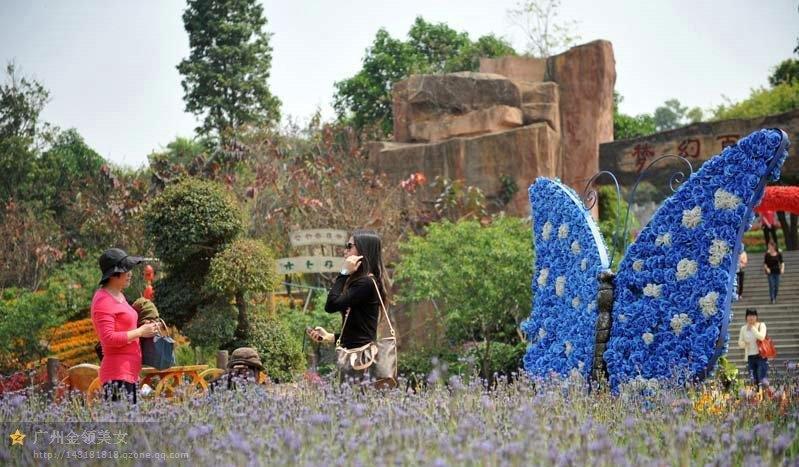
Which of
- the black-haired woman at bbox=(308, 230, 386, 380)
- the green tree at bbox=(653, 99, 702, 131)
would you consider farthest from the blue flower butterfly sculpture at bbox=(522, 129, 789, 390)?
the green tree at bbox=(653, 99, 702, 131)

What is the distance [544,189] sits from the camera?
1033cm

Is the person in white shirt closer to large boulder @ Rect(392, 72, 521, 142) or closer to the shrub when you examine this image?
the shrub

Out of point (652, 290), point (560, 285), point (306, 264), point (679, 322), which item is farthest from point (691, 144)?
point (679, 322)

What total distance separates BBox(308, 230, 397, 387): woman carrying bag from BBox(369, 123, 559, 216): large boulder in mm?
16348

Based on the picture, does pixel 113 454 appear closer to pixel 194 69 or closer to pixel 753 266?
pixel 753 266

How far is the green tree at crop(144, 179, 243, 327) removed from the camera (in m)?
12.4

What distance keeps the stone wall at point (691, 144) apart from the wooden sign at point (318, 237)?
9568mm

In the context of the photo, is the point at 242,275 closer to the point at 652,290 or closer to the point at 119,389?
the point at 652,290

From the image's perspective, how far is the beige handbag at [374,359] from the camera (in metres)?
6.61

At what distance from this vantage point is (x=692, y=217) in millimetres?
8516

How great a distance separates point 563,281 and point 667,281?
1414mm

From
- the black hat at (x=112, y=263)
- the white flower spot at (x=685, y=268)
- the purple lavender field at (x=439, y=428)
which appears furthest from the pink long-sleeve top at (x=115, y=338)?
the white flower spot at (x=685, y=268)

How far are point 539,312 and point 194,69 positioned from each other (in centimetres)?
2754

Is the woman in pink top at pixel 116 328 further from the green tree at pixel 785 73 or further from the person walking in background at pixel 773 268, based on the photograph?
the green tree at pixel 785 73
